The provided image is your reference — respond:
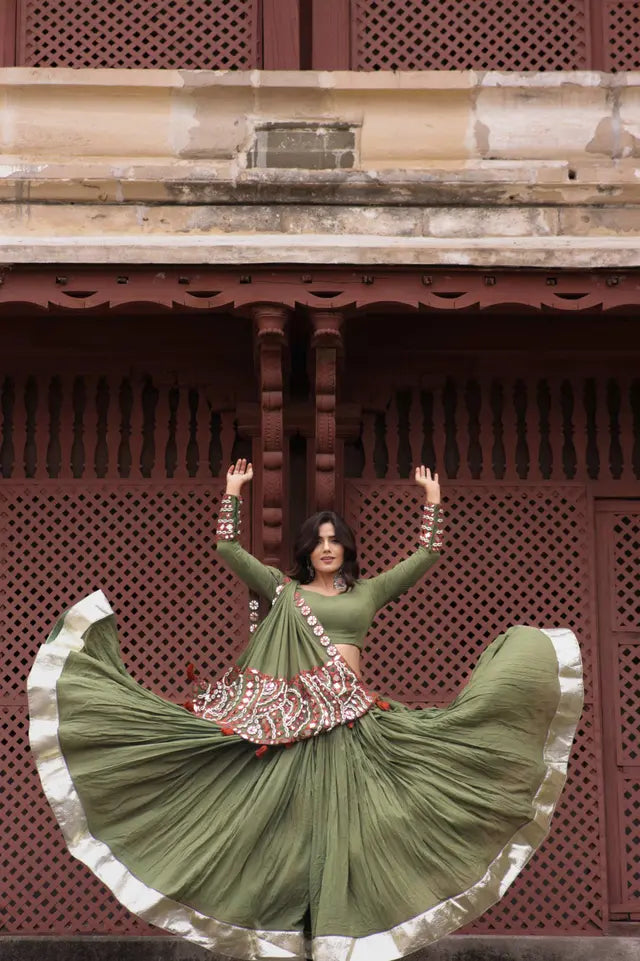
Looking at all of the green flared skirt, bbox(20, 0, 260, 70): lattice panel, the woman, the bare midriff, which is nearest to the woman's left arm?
the bare midriff

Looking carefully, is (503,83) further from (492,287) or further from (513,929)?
(513,929)

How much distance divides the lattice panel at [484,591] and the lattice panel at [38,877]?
1.67m

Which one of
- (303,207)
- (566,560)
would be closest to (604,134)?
(303,207)

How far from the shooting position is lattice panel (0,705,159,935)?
7.88m

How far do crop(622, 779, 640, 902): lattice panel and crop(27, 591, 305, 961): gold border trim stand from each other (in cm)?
219

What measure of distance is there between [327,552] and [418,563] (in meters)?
0.39

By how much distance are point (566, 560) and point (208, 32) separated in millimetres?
3285

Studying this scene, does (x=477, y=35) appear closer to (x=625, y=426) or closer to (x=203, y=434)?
(x=625, y=426)

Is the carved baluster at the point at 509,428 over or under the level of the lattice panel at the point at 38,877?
over

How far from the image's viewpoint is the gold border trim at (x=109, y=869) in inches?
253

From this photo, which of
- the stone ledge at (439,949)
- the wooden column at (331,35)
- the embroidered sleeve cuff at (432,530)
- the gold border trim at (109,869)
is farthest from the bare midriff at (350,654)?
the wooden column at (331,35)

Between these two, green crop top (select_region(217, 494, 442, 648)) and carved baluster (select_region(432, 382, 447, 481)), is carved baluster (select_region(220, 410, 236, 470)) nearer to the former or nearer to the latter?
carved baluster (select_region(432, 382, 447, 481))

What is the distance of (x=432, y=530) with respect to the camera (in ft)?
23.2

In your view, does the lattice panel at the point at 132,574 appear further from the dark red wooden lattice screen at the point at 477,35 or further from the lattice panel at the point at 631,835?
the dark red wooden lattice screen at the point at 477,35
